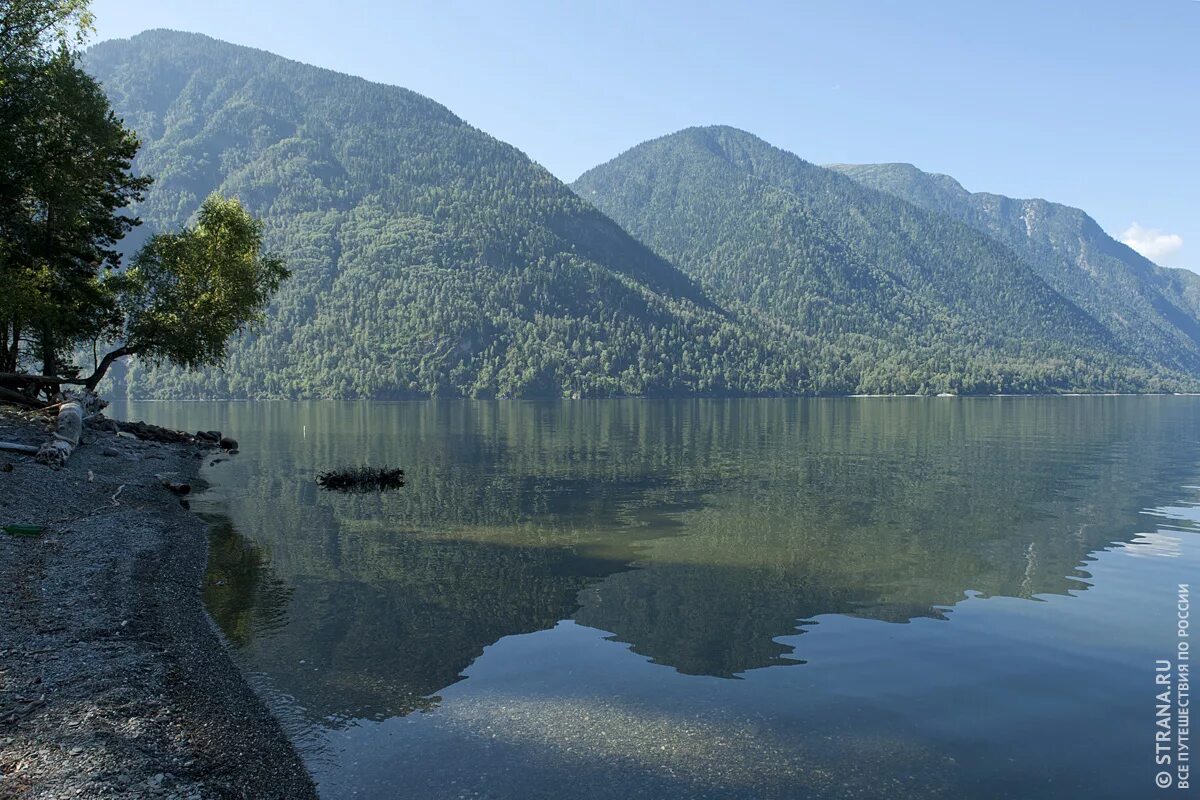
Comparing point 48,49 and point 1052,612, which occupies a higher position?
point 48,49

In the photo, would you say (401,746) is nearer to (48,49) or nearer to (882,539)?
(882,539)

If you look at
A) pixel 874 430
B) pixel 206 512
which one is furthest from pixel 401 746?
pixel 874 430

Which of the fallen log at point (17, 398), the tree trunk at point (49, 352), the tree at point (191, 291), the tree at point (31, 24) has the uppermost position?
the tree at point (31, 24)

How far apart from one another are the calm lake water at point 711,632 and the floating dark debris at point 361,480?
7.28 feet

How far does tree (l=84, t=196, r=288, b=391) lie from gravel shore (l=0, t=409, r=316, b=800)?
1227 inches

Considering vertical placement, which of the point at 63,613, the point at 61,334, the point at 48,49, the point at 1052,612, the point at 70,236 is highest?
the point at 48,49

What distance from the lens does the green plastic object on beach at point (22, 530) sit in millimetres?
25203

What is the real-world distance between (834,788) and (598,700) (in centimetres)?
584

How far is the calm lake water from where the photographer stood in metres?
15.0

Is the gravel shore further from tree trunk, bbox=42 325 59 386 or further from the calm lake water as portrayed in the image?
tree trunk, bbox=42 325 59 386

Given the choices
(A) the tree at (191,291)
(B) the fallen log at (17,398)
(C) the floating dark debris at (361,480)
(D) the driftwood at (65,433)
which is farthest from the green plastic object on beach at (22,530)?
(A) the tree at (191,291)

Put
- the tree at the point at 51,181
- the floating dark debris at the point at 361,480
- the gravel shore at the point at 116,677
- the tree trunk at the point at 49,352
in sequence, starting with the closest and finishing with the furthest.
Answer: the gravel shore at the point at 116,677
the tree at the point at 51,181
the tree trunk at the point at 49,352
the floating dark debris at the point at 361,480

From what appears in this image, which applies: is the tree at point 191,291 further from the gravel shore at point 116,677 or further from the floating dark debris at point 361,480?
the gravel shore at point 116,677

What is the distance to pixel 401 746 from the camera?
50.8 ft
